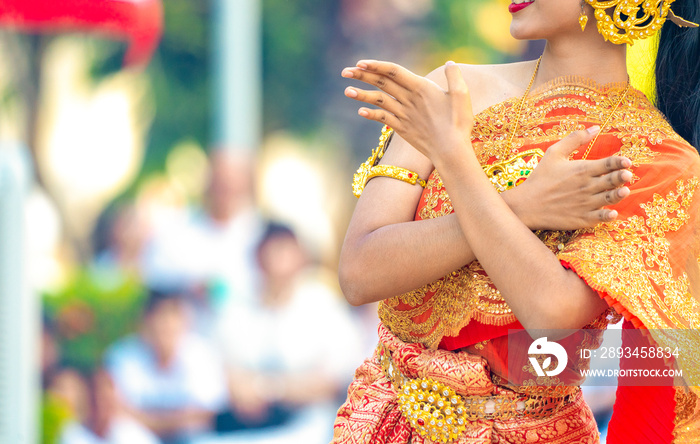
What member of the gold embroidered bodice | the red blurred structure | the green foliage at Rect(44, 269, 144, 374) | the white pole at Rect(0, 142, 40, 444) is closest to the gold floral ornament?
the gold embroidered bodice

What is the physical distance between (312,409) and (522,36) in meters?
3.33

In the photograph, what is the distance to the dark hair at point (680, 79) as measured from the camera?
5.73 ft

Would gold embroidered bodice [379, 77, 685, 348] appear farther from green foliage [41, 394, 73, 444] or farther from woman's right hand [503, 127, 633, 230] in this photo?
green foliage [41, 394, 73, 444]

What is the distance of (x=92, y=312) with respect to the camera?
448cm

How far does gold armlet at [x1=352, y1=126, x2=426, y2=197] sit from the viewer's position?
4.96 feet

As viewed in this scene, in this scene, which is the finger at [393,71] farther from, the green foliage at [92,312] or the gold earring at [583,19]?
the green foliage at [92,312]

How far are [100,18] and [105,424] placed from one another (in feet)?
7.18

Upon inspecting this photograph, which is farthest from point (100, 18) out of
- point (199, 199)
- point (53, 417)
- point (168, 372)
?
point (53, 417)

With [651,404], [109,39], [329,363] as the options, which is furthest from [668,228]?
[109,39]

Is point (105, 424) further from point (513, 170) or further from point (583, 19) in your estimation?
point (583, 19)

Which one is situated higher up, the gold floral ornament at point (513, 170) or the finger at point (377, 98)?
the finger at point (377, 98)

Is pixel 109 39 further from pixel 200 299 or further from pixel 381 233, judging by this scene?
pixel 381 233

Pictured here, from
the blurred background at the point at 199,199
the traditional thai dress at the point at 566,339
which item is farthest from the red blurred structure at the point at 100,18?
the traditional thai dress at the point at 566,339

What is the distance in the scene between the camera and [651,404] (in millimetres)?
1570
